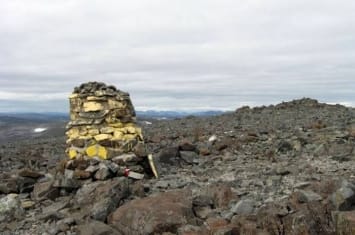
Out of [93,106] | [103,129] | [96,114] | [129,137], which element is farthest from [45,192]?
[129,137]

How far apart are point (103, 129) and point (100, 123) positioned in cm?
19

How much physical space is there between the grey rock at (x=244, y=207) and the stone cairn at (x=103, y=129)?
4.70m

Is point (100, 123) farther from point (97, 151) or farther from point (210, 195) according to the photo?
point (210, 195)

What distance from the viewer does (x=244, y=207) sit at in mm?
Answer: 10414

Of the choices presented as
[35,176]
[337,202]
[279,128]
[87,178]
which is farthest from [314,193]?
[279,128]

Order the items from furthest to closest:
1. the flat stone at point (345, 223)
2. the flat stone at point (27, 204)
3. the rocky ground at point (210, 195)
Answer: the flat stone at point (27, 204) → the rocky ground at point (210, 195) → the flat stone at point (345, 223)

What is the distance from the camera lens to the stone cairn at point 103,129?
14.9 meters

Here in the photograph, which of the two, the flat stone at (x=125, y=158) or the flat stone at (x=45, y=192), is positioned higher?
the flat stone at (x=125, y=158)

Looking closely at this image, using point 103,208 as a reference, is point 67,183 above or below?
above

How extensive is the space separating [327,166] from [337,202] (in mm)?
4412

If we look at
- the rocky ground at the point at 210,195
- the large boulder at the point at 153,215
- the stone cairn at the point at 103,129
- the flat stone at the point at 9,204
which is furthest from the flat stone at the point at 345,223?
the flat stone at the point at 9,204

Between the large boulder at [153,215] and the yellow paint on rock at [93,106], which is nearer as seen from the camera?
the large boulder at [153,215]

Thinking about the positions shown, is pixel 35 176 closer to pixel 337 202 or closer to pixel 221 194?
pixel 221 194

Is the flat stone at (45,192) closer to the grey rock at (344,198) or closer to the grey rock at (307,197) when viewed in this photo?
the grey rock at (307,197)
